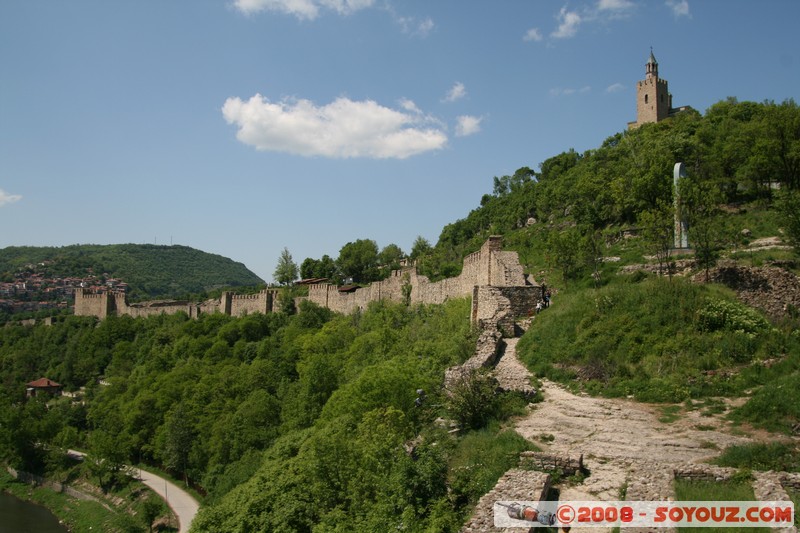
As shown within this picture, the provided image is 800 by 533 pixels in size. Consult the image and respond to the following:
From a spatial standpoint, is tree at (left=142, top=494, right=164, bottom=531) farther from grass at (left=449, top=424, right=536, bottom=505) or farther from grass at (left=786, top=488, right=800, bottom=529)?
grass at (left=786, top=488, right=800, bottom=529)

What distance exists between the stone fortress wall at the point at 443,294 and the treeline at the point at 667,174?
4.97m

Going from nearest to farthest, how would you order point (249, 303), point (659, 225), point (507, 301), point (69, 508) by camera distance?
point (659, 225), point (507, 301), point (69, 508), point (249, 303)

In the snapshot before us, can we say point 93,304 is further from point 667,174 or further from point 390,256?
point 667,174

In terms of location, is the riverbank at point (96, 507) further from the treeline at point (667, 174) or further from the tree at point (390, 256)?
the tree at point (390, 256)

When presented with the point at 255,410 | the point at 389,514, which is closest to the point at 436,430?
the point at 389,514

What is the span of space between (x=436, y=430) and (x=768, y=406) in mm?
6142

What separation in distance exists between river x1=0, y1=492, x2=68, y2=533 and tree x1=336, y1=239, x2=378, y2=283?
35093 millimetres

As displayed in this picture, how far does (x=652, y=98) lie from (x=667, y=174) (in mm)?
40446

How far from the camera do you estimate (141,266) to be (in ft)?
546

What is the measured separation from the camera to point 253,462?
27.0m

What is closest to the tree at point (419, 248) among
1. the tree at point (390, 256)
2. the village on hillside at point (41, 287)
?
the tree at point (390, 256)

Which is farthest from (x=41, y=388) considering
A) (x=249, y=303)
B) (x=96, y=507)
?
(x=96, y=507)

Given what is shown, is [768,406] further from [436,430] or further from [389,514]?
[389,514]

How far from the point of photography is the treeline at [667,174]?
86.5 feet
